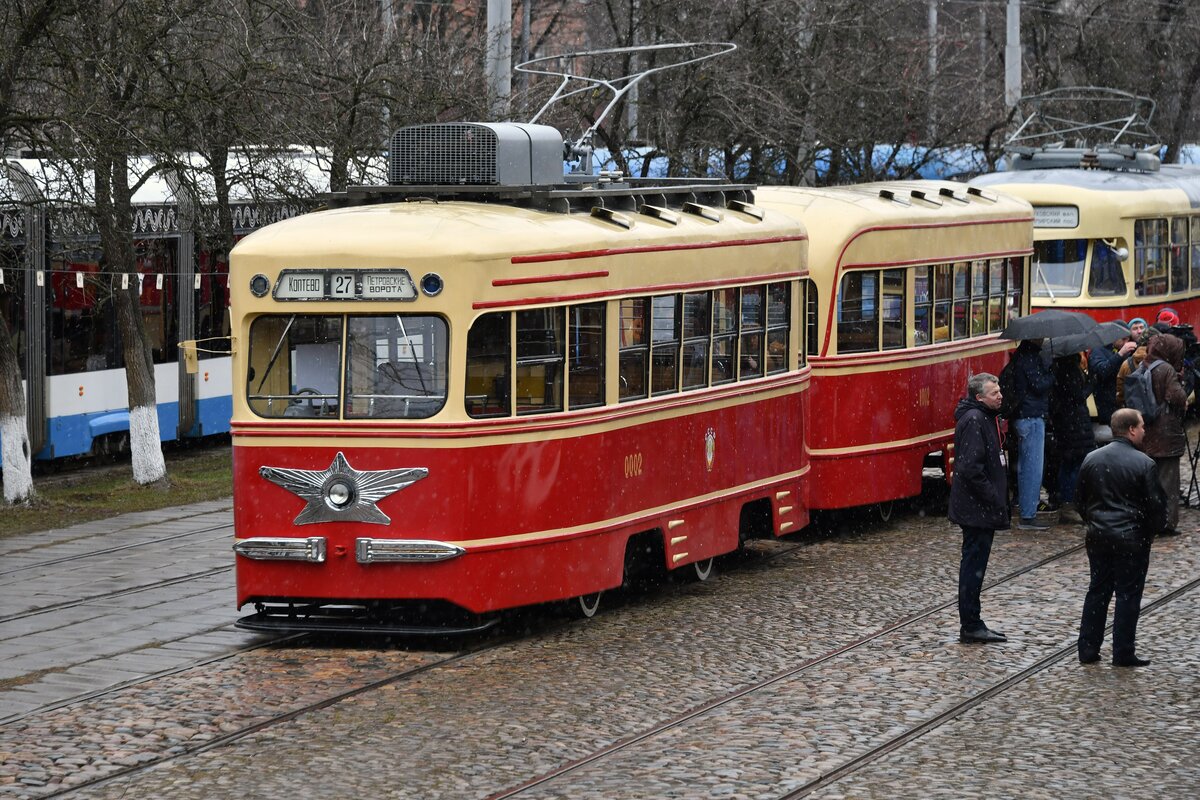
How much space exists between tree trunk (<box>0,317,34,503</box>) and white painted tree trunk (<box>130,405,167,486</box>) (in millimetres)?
1823

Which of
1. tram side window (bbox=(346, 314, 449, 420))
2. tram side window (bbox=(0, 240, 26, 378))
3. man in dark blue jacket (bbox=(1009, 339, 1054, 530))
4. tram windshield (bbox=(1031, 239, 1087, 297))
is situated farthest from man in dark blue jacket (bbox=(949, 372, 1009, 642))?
tram side window (bbox=(0, 240, 26, 378))

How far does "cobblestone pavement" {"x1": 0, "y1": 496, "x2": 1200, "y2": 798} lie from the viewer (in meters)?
9.45

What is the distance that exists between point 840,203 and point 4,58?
7108 mm

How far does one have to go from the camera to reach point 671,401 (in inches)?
557

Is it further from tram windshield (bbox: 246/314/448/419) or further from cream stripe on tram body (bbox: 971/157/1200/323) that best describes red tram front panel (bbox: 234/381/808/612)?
cream stripe on tram body (bbox: 971/157/1200/323)

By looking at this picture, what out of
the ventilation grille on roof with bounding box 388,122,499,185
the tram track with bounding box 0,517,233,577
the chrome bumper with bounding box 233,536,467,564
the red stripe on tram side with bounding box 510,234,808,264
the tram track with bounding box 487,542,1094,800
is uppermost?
the ventilation grille on roof with bounding box 388,122,499,185

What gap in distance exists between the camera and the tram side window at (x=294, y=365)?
40.9 feet

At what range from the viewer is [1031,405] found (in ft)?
57.4

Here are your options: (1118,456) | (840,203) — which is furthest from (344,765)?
(840,203)

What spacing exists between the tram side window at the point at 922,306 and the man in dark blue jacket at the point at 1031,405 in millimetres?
944

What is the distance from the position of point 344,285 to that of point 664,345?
2.58 metres

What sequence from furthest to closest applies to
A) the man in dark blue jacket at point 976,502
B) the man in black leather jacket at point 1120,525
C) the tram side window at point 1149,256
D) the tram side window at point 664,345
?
the tram side window at point 1149,256
the tram side window at point 664,345
the man in dark blue jacket at point 976,502
the man in black leather jacket at point 1120,525

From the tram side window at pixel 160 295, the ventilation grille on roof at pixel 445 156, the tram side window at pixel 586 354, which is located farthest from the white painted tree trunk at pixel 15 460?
the tram side window at pixel 586 354

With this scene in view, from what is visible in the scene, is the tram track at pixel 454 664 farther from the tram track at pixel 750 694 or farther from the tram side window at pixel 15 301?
the tram side window at pixel 15 301
